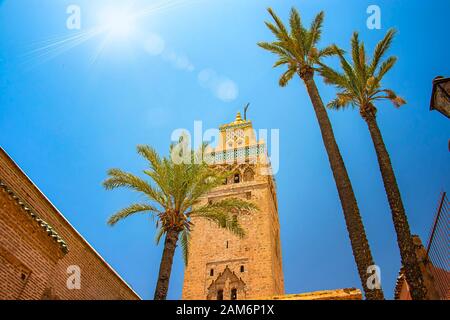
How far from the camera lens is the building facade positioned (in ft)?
91.7

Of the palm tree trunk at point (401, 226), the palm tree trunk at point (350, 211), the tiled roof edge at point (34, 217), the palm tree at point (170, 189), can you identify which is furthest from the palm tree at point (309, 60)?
the tiled roof edge at point (34, 217)

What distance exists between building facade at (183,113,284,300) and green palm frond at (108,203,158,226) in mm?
13865

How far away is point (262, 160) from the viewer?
34969mm

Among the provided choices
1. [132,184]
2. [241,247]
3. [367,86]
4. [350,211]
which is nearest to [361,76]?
[367,86]

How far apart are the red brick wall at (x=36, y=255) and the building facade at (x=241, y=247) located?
11584 millimetres

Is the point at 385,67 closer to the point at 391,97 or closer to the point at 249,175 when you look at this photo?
the point at 391,97

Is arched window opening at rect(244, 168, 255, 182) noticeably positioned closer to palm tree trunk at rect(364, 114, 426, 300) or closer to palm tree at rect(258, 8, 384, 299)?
palm tree at rect(258, 8, 384, 299)

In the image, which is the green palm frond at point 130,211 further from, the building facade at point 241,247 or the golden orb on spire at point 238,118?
the golden orb on spire at point 238,118

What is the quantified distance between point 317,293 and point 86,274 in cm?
879

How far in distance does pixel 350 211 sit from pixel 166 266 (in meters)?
6.35
